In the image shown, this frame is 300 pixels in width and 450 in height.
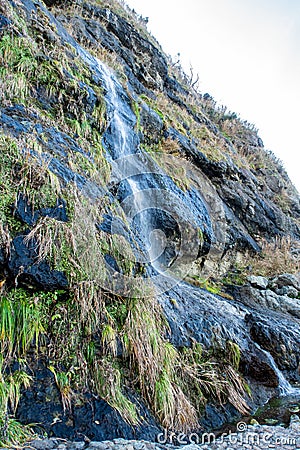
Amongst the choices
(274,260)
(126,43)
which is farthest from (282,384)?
(126,43)

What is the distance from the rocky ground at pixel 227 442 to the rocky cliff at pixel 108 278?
148 mm

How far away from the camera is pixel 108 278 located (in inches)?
141

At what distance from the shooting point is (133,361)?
3324mm

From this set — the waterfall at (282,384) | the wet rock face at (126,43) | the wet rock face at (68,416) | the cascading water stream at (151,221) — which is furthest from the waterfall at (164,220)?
the wet rock face at (126,43)

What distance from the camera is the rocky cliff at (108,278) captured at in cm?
286

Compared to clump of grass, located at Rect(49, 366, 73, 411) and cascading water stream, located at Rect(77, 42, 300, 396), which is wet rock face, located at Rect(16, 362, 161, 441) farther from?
cascading water stream, located at Rect(77, 42, 300, 396)

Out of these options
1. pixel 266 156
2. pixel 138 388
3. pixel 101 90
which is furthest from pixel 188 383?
pixel 266 156

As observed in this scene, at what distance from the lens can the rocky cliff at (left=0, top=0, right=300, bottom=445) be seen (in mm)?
2863

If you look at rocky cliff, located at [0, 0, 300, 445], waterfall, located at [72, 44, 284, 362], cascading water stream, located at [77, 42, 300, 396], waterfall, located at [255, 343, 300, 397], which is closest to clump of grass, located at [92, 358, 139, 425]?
rocky cliff, located at [0, 0, 300, 445]

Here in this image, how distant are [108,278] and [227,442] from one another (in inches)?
77.8

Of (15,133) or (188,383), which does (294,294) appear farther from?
(15,133)

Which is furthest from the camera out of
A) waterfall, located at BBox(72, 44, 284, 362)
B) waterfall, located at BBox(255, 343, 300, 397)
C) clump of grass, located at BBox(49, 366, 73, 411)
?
waterfall, located at BBox(72, 44, 284, 362)

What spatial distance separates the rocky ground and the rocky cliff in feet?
0.48

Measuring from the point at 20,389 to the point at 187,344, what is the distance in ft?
7.45
